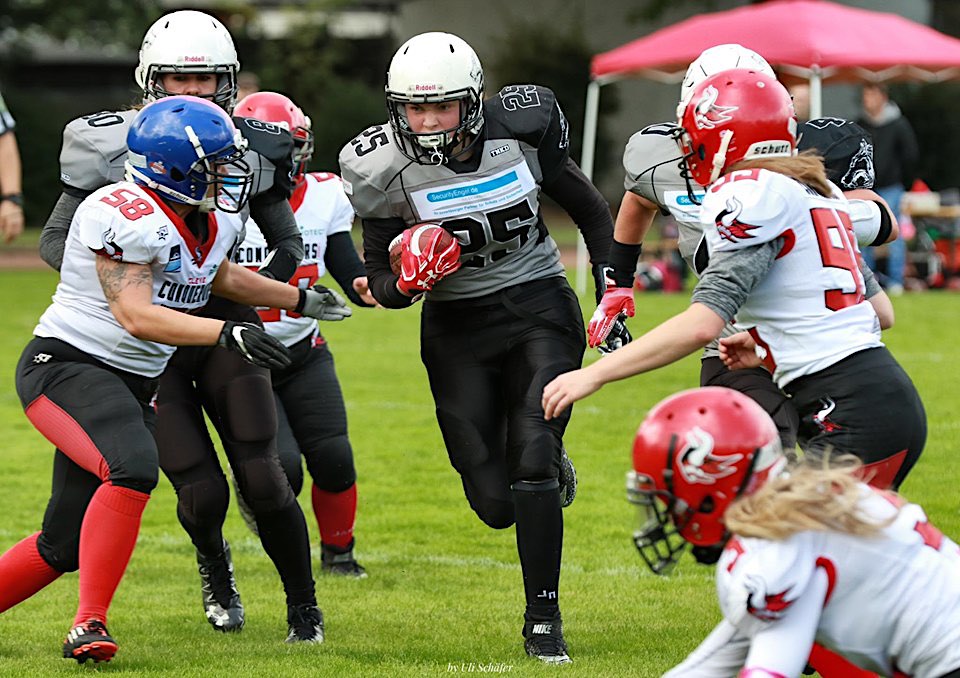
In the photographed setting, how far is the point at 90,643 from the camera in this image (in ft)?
14.1

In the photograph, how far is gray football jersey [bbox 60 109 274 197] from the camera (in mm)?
4801

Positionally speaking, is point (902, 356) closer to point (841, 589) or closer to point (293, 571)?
point (293, 571)

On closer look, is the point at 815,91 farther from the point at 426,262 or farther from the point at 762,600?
the point at 762,600

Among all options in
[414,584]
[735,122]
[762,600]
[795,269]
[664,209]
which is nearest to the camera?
[762,600]

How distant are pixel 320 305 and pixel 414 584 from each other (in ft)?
4.33

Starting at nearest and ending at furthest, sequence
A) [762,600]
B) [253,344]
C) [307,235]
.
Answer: [762,600]
[253,344]
[307,235]

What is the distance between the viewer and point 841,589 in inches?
114

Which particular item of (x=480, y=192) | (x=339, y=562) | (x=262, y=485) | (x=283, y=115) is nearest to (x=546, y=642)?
(x=262, y=485)

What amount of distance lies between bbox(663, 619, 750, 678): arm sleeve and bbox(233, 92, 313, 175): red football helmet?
3184 mm

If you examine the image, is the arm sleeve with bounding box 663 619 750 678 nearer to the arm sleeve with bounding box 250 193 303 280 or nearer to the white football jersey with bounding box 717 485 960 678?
the white football jersey with bounding box 717 485 960 678

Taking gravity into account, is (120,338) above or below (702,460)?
below

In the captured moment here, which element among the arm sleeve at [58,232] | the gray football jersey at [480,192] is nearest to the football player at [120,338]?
the arm sleeve at [58,232]

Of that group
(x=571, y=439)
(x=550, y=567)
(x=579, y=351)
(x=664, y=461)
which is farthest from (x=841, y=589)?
(x=571, y=439)

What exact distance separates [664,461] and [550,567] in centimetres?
171
